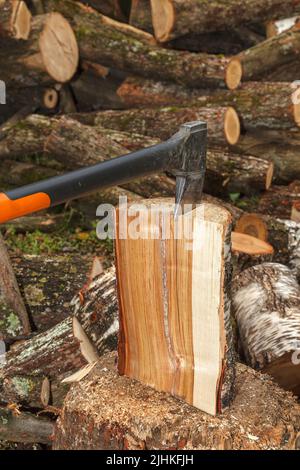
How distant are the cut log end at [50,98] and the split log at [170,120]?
0.78 m

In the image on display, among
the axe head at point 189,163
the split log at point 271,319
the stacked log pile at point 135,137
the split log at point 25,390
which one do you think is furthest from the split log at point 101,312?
the axe head at point 189,163

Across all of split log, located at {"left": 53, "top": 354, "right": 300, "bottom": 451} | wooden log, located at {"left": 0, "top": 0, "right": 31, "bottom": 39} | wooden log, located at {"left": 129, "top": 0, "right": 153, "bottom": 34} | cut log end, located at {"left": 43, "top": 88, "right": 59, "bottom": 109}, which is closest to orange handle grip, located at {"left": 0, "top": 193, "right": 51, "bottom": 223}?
split log, located at {"left": 53, "top": 354, "right": 300, "bottom": 451}

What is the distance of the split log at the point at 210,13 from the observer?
6578 mm

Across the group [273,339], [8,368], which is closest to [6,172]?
[8,368]

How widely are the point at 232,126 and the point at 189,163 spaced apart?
3430mm

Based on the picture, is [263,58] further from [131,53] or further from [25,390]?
[25,390]

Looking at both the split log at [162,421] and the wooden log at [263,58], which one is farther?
the wooden log at [263,58]

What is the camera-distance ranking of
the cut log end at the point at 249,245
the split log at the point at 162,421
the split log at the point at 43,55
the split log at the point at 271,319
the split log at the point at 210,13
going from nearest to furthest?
1. the split log at the point at 162,421
2. the split log at the point at 271,319
3. the cut log end at the point at 249,245
4. the split log at the point at 43,55
5. the split log at the point at 210,13

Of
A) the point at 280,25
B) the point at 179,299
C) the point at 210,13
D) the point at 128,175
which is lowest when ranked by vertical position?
the point at 179,299

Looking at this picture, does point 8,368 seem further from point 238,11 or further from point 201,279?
point 238,11

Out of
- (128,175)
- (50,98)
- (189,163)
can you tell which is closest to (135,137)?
(50,98)

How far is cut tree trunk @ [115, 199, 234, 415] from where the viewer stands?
102 inches

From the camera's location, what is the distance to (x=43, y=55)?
6375 millimetres

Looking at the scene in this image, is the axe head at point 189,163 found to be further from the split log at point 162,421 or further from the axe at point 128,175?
the split log at point 162,421
